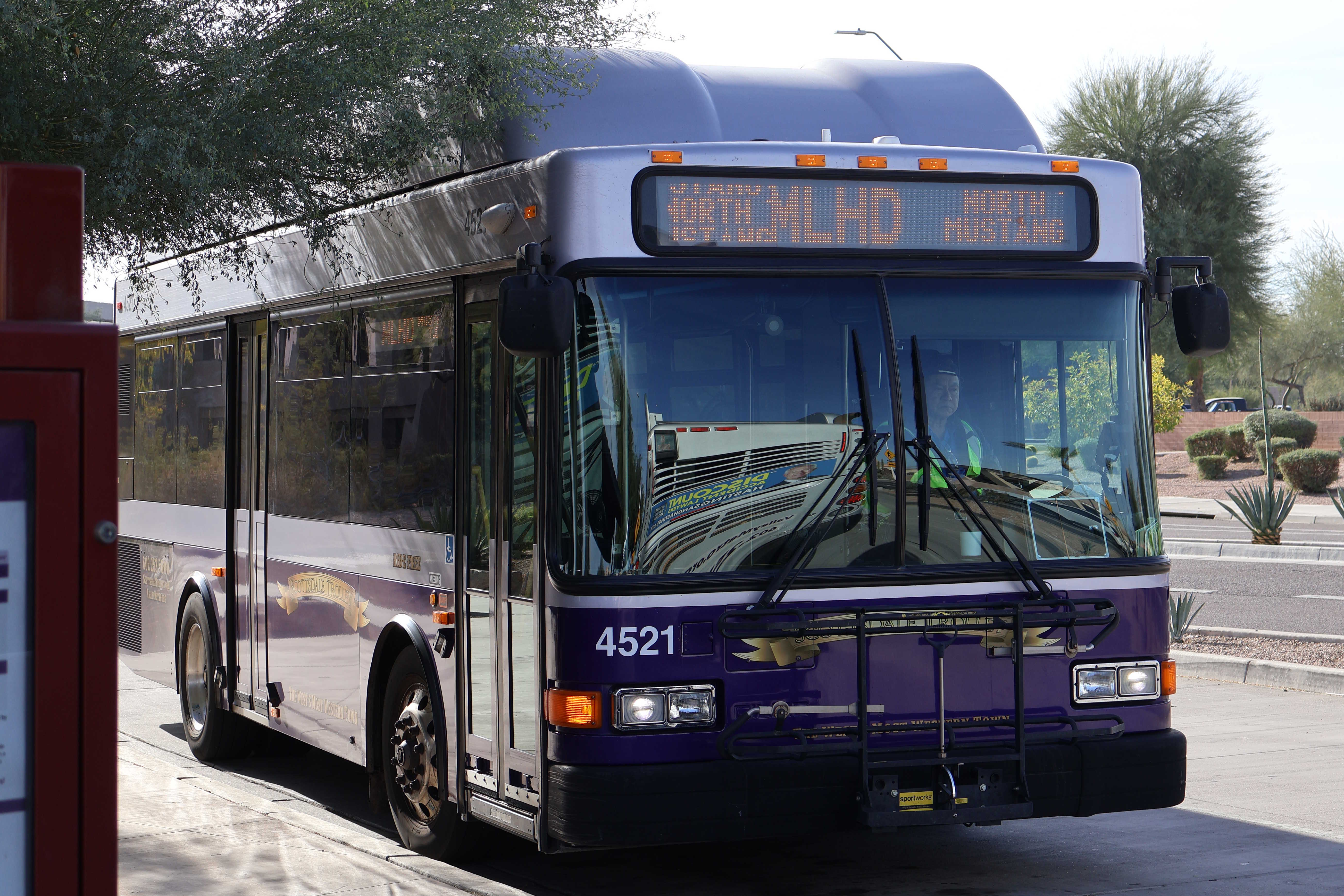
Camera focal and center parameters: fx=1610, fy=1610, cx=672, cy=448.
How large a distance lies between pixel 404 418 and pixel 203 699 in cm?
389

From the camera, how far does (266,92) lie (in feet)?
26.3

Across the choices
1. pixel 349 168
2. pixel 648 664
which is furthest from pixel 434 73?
pixel 648 664

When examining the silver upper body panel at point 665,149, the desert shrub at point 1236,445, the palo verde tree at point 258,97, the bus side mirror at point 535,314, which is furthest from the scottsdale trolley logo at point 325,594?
the desert shrub at point 1236,445

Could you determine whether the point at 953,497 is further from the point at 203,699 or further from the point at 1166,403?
the point at 1166,403

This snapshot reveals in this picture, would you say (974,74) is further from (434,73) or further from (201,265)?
(201,265)

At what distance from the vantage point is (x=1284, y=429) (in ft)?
138

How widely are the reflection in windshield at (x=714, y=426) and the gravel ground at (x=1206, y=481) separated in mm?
29579

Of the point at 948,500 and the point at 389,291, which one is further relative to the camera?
the point at 389,291

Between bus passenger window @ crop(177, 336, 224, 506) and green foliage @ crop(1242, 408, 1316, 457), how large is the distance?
35.2m

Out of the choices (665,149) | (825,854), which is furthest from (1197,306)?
(825,854)

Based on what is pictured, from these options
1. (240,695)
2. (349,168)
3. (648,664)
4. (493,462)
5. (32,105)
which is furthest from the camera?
(240,695)

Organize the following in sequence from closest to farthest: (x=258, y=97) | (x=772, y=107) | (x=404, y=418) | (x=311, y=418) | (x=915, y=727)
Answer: (x=915, y=727), (x=772, y=107), (x=404, y=418), (x=258, y=97), (x=311, y=418)

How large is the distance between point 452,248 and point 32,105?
7.36ft

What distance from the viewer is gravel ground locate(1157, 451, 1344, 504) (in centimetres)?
3612
